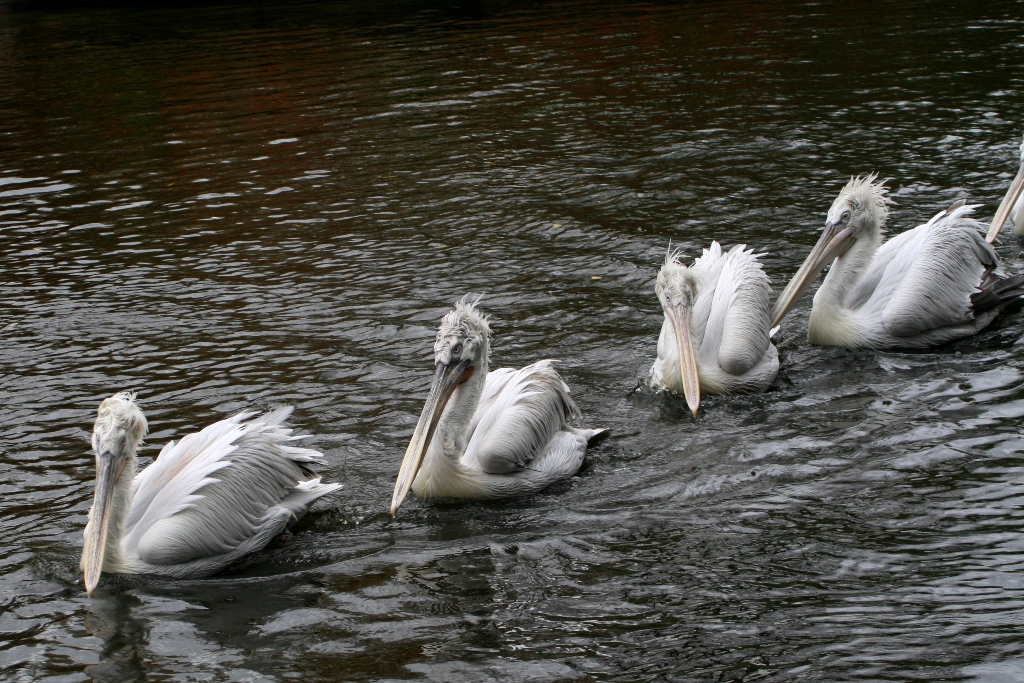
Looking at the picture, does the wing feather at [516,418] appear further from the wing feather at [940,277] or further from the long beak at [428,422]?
the wing feather at [940,277]

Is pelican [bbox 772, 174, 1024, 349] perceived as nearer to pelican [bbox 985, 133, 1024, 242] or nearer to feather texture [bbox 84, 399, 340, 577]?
pelican [bbox 985, 133, 1024, 242]

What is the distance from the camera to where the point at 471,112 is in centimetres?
1113

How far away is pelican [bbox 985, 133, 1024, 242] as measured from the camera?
22.0 feet

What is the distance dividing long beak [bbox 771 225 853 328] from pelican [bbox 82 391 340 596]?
8.56 feet

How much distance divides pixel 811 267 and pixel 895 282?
0.44 metres

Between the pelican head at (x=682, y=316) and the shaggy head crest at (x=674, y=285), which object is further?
the shaggy head crest at (x=674, y=285)

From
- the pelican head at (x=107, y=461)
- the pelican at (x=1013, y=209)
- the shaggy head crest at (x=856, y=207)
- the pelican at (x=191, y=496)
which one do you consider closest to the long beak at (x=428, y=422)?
the pelican at (x=191, y=496)

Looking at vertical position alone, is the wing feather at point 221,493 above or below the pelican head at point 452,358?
below

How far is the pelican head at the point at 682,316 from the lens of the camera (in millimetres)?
5078

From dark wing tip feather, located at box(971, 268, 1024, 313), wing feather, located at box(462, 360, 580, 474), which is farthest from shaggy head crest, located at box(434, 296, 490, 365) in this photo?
dark wing tip feather, located at box(971, 268, 1024, 313)

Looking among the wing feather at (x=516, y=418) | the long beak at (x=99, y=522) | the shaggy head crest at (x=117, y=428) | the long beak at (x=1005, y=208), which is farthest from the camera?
the long beak at (x=1005, y=208)

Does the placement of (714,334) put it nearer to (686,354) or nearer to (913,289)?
(686,354)

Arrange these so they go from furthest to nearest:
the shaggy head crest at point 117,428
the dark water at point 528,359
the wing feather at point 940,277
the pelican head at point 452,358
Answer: the wing feather at point 940,277 < the pelican head at point 452,358 < the shaggy head crest at point 117,428 < the dark water at point 528,359

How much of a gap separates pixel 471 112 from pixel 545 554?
7.62 m
